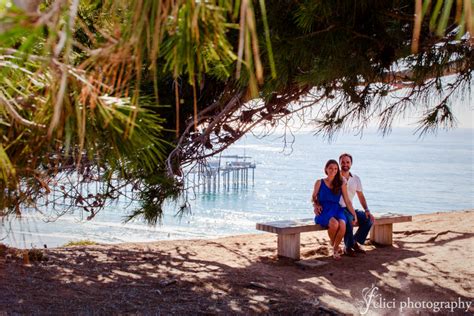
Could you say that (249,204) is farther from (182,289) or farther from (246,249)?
(182,289)

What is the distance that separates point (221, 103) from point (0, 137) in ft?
9.80

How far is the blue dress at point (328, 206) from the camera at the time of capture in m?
5.61

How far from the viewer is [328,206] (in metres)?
5.65

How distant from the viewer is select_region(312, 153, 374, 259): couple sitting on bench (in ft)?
18.3

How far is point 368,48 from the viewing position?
9.41ft

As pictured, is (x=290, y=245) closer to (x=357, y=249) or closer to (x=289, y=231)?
(x=289, y=231)

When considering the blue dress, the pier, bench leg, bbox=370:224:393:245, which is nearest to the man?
the blue dress

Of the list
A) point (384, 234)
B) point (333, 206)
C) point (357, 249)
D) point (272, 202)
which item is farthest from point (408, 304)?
point (272, 202)

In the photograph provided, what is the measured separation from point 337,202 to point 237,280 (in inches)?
56.2

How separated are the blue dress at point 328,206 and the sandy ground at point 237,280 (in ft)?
1.39

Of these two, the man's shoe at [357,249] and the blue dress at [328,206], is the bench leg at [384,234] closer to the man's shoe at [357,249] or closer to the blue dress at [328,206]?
the man's shoe at [357,249]

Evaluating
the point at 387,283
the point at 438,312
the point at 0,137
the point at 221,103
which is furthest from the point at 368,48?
the point at 387,283

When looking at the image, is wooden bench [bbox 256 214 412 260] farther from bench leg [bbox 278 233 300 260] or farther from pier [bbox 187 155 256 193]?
pier [bbox 187 155 256 193]

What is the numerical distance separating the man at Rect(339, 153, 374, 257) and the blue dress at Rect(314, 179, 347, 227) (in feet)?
0.34
